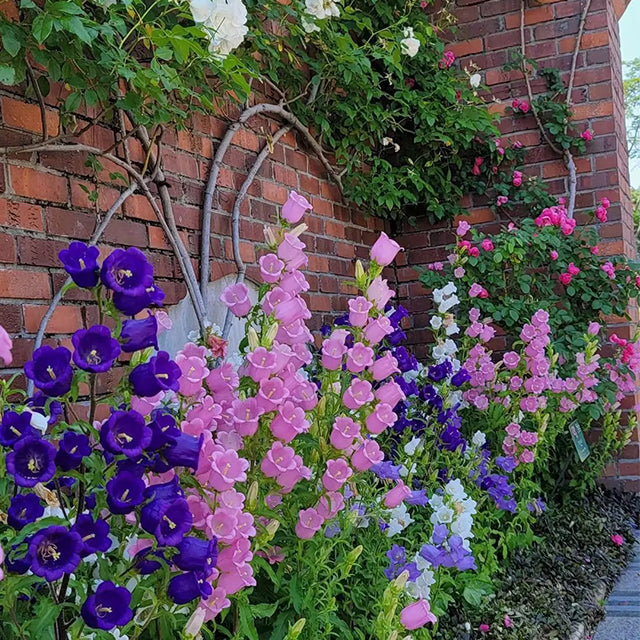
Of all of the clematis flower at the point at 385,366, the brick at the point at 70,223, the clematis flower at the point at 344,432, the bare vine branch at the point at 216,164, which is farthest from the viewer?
the bare vine branch at the point at 216,164

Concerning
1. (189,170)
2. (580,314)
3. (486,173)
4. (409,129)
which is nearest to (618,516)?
(580,314)

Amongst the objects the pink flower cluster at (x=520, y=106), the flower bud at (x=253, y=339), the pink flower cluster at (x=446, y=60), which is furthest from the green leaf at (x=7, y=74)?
the pink flower cluster at (x=520, y=106)

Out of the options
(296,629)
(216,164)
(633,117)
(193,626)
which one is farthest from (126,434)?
(633,117)

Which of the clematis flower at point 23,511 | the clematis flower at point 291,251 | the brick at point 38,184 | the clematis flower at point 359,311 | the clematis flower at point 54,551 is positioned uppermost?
the brick at point 38,184

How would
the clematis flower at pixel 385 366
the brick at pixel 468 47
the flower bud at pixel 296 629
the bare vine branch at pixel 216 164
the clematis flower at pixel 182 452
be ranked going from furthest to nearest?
the brick at pixel 468 47
the bare vine branch at pixel 216 164
the clematis flower at pixel 385 366
the flower bud at pixel 296 629
the clematis flower at pixel 182 452

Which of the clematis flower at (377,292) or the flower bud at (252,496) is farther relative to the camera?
the clematis flower at (377,292)

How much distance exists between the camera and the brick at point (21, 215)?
1.55 meters

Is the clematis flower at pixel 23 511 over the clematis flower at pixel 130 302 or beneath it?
beneath

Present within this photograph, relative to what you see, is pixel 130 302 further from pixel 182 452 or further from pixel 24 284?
pixel 24 284

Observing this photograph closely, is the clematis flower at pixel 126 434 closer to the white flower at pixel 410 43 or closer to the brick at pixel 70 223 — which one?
the brick at pixel 70 223

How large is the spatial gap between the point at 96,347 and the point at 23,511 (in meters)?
0.24

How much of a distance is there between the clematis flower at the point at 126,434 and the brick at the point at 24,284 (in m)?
0.85

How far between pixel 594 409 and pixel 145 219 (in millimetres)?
2223

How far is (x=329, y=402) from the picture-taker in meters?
1.39
